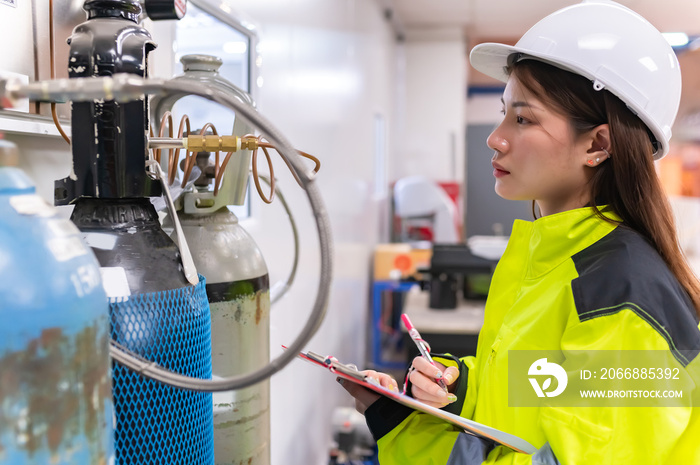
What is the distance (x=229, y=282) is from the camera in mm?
833

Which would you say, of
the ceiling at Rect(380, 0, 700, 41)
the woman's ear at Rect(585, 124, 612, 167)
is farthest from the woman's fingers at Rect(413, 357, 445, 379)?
the ceiling at Rect(380, 0, 700, 41)

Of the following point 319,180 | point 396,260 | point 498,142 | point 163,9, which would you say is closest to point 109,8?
point 163,9

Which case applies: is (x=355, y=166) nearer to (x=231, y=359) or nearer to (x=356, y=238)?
(x=356, y=238)

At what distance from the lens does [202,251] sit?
2.74ft

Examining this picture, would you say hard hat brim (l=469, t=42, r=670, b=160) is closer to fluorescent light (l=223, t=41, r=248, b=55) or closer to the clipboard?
the clipboard

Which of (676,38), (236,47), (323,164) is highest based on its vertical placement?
(676,38)

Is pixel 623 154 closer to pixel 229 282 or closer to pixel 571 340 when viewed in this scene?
pixel 571 340

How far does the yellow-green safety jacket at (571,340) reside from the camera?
2.44ft

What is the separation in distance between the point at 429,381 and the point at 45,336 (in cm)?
72

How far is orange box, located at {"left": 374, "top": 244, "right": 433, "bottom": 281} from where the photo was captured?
4379mm

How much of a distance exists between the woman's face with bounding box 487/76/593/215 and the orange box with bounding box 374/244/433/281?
10.8 ft

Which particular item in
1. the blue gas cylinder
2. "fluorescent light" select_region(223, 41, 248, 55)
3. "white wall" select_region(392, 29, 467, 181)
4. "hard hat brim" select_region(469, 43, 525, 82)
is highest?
Answer: "white wall" select_region(392, 29, 467, 181)

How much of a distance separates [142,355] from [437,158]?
6389 mm

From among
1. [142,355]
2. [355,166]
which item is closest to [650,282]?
[142,355]
